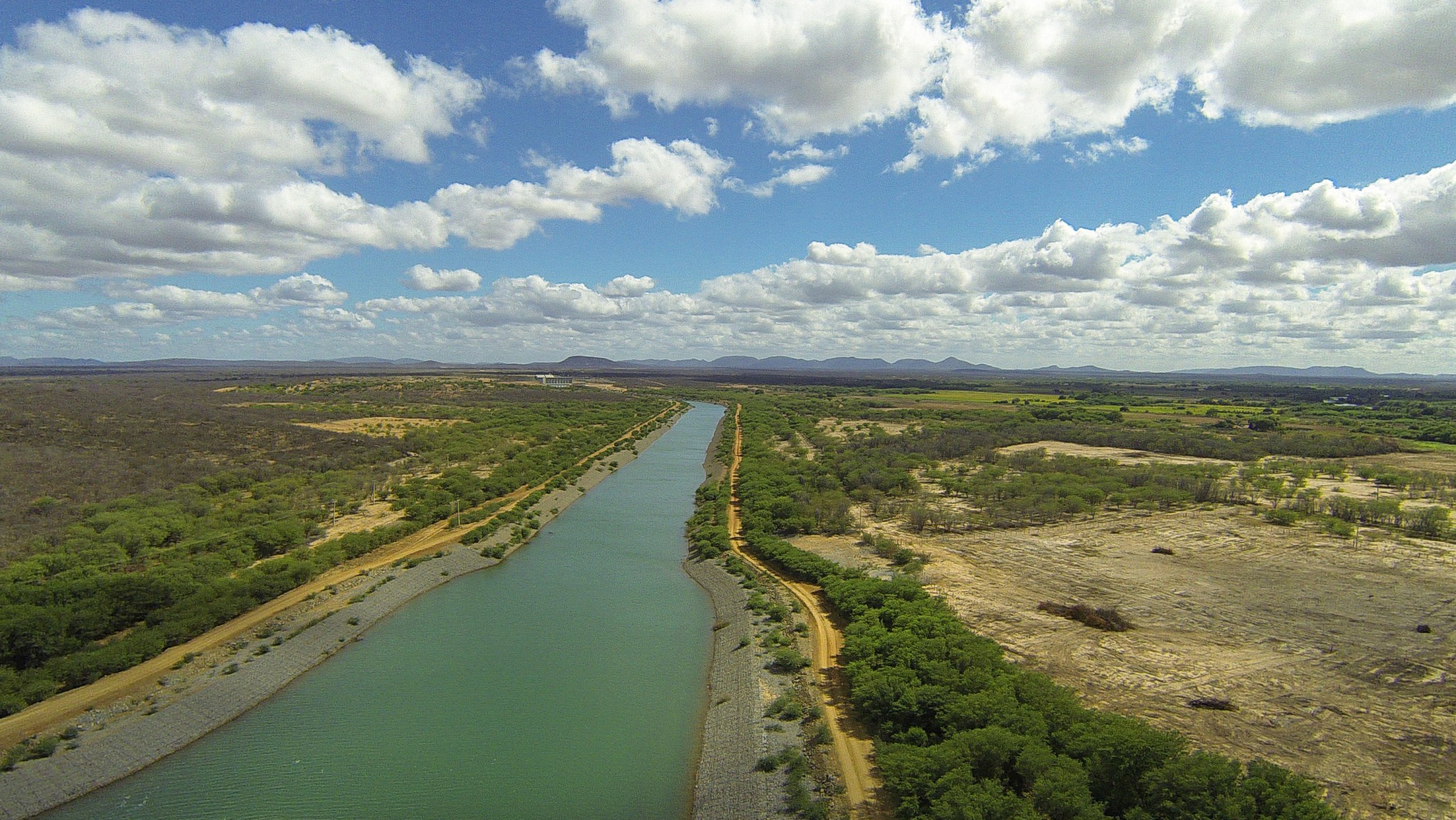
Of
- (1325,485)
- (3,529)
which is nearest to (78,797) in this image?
(3,529)

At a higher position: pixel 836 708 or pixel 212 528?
pixel 212 528

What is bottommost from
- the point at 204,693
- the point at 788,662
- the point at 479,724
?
the point at 479,724

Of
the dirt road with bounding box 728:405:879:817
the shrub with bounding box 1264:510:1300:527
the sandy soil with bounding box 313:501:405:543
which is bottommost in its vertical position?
the dirt road with bounding box 728:405:879:817

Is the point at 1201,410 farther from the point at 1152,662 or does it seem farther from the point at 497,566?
the point at 497,566

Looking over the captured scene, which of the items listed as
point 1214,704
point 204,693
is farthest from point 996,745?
point 204,693

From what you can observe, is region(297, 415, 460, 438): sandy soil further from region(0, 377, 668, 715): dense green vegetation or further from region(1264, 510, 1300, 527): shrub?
region(1264, 510, 1300, 527): shrub

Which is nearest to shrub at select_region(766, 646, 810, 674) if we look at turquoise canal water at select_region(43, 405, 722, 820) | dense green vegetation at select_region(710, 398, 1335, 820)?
dense green vegetation at select_region(710, 398, 1335, 820)

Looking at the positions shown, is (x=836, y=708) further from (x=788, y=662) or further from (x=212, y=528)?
(x=212, y=528)
